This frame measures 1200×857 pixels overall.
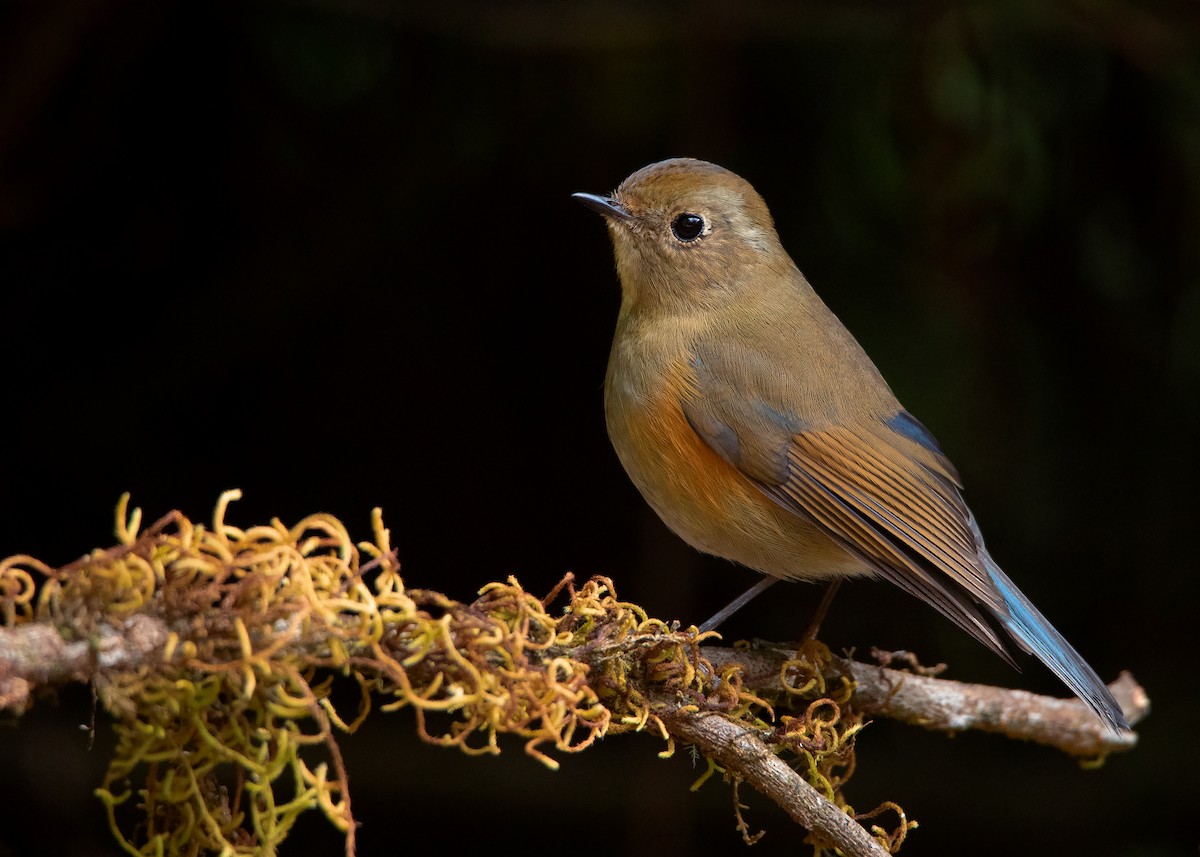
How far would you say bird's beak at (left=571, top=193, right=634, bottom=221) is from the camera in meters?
3.33

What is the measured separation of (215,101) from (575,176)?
117cm

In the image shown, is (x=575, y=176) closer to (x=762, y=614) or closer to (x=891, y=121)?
(x=891, y=121)

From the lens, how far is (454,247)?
427cm

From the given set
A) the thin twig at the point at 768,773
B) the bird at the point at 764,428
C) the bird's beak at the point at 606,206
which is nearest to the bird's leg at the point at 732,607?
the bird at the point at 764,428

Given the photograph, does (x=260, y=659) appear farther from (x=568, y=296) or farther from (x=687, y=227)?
(x=568, y=296)

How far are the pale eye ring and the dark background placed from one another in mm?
825

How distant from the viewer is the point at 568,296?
4.41 m

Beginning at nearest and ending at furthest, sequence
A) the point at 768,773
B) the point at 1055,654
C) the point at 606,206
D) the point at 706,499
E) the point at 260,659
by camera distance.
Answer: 1. the point at 260,659
2. the point at 768,773
3. the point at 1055,654
4. the point at 706,499
5. the point at 606,206

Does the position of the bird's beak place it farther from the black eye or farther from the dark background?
the dark background

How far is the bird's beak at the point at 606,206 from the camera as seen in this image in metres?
3.33

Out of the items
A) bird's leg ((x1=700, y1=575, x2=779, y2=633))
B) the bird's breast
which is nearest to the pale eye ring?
the bird's breast

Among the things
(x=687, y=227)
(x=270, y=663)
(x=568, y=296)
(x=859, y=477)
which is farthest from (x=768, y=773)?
(x=568, y=296)

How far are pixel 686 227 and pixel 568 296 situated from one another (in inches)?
42.6

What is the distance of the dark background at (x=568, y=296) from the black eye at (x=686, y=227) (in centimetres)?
83
